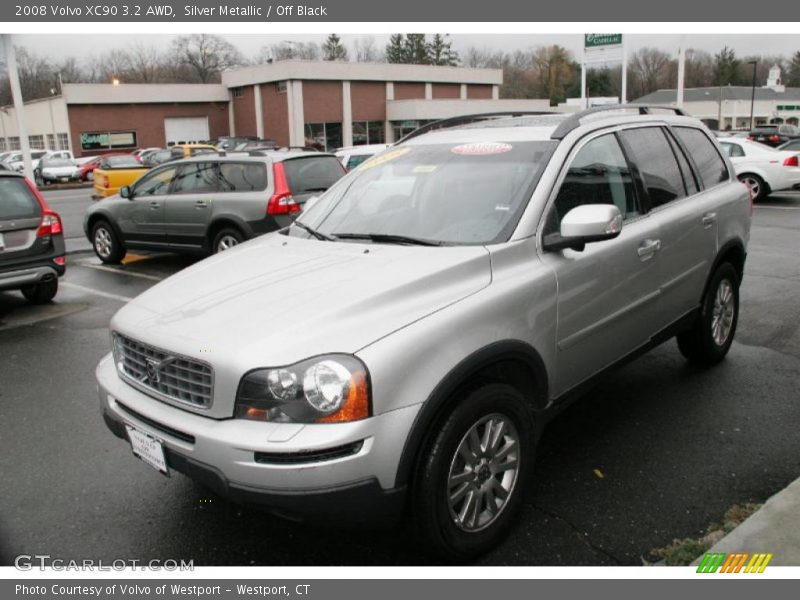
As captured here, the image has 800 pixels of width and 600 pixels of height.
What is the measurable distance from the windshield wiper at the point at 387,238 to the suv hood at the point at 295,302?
82 mm

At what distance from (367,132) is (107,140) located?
18.5 m

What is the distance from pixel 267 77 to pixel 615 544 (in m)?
49.0

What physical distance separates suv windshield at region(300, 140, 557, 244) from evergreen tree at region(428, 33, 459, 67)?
90559 millimetres

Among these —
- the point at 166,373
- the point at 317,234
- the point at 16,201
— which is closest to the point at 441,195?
the point at 317,234

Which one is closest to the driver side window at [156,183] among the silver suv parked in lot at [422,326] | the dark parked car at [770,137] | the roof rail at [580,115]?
the silver suv parked in lot at [422,326]

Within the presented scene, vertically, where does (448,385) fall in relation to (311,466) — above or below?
above

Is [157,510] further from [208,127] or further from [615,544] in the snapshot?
[208,127]

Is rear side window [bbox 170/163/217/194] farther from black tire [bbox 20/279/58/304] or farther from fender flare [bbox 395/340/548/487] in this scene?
fender flare [bbox 395/340/548/487]

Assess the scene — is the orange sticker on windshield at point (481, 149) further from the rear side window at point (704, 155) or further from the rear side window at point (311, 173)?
the rear side window at point (311, 173)

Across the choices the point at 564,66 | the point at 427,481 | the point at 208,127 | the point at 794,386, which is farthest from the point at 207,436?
the point at 564,66

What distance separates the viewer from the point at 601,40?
3341cm

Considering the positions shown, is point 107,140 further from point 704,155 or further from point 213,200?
point 704,155

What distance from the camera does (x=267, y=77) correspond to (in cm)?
4812

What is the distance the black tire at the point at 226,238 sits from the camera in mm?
9070
